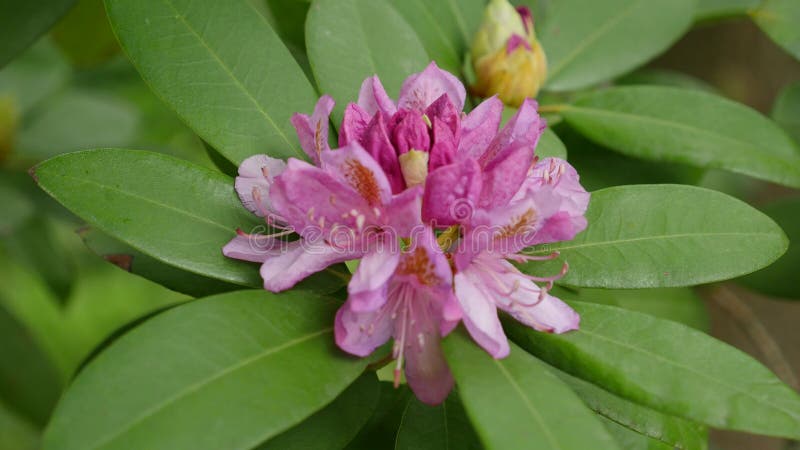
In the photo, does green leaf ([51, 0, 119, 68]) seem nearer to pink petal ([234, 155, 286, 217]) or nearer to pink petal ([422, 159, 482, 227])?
pink petal ([234, 155, 286, 217])

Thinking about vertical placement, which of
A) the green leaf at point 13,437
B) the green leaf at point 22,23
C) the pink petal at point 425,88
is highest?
the green leaf at point 22,23

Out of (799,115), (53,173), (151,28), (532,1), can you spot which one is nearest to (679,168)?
(799,115)

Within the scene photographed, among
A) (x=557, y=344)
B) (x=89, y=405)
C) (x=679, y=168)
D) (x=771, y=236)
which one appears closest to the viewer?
(x=89, y=405)

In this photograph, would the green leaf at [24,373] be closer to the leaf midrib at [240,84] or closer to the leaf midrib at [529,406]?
the leaf midrib at [240,84]

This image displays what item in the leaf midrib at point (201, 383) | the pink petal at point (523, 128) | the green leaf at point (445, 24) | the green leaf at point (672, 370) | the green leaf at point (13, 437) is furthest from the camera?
the green leaf at point (13, 437)

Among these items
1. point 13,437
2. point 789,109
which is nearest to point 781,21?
point 789,109

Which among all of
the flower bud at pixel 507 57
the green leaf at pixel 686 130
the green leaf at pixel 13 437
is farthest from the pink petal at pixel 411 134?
the green leaf at pixel 13 437

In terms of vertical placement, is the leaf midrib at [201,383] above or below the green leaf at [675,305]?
above

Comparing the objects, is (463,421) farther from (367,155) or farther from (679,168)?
(679,168)

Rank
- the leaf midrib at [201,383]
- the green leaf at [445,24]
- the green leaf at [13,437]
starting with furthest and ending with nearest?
the green leaf at [13,437] < the green leaf at [445,24] < the leaf midrib at [201,383]
